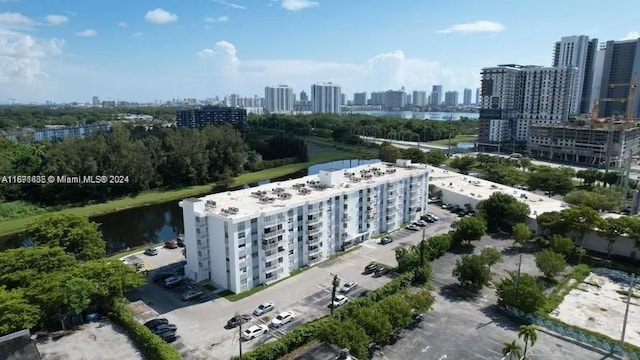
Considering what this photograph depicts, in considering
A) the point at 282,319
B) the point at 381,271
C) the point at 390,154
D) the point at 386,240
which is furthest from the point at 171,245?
the point at 390,154

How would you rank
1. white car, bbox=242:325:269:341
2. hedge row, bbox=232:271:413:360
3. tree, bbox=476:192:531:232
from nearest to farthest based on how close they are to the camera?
hedge row, bbox=232:271:413:360 → white car, bbox=242:325:269:341 → tree, bbox=476:192:531:232

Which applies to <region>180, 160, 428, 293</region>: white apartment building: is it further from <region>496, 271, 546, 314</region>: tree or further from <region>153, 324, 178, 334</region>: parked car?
<region>496, 271, 546, 314</region>: tree

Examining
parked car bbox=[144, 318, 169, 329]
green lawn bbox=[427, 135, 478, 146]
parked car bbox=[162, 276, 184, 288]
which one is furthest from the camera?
green lawn bbox=[427, 135, 478, 146]

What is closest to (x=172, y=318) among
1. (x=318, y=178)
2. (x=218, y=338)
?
(x=218, y=338)

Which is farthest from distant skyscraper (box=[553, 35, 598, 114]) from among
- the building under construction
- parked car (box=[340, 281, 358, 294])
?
parked car (box=[340, 281, 358, 294])

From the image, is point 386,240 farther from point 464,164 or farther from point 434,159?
point 434,159

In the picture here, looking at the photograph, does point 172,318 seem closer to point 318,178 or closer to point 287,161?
point 318,178
